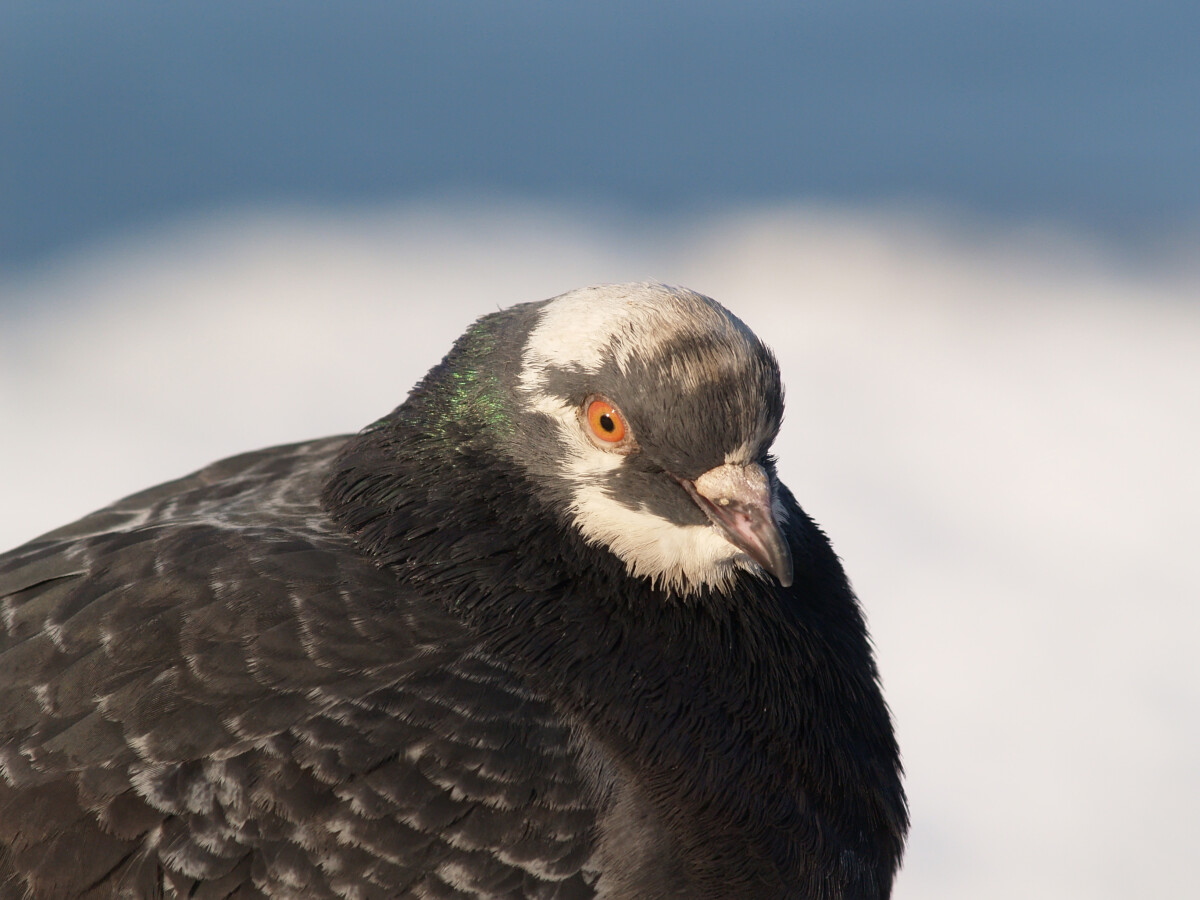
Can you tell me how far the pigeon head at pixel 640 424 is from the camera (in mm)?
2572

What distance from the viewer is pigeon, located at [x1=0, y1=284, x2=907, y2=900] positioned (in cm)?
247

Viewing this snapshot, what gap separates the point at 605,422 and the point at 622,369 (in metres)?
0.12

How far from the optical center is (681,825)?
8.52 feet

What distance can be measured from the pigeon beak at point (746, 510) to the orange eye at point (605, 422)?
0.17 m

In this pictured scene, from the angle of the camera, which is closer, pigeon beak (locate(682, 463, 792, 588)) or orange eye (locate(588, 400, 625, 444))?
pigeon beak (locate(682, 463, 792, 588))

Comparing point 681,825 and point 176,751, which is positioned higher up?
point 176,751

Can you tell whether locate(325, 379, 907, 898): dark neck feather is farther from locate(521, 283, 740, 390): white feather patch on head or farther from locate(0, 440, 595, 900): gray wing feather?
locate(521, 283, 740, 390): white feather patch on head

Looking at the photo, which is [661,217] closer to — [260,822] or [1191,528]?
[1191,528]

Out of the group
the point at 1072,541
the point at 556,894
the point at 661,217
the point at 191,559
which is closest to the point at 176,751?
the point at 191,559

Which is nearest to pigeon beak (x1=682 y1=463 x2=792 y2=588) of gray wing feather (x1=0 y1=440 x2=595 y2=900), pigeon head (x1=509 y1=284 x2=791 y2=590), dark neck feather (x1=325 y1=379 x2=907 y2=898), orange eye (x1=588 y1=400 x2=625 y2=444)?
pigeon head (x1=509 y1=284 x2=791 y2=590)

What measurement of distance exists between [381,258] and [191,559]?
5.49m

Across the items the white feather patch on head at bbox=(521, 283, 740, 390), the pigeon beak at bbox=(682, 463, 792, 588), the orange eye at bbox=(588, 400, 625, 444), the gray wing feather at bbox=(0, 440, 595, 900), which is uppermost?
the white feather patch on head at bbox=(521, 283, 740, 390)

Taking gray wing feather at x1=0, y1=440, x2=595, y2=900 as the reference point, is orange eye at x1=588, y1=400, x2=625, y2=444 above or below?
above

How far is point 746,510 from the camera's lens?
8.42 feet
